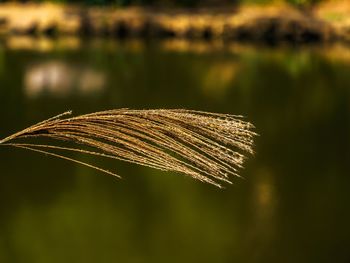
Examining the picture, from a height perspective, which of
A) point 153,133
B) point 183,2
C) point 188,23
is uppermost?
point 183,2

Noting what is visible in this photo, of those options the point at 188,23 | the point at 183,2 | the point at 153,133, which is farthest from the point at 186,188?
the point at 183,2

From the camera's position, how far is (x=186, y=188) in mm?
8094

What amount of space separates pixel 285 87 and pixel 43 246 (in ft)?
33.1

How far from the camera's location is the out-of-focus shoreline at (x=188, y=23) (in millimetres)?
23500

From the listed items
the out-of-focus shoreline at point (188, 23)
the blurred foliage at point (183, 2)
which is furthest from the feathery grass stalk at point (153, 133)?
the blurred foliage at point (183, 2)

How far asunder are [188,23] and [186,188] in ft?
55.3

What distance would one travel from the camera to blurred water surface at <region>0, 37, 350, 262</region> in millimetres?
6191

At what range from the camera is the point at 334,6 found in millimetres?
24016

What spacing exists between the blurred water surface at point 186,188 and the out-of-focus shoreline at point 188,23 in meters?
7.25

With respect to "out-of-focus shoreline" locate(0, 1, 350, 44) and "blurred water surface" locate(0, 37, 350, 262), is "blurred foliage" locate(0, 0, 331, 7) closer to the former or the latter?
"out-of-focus shoreline" locate(0, 1, 350, 44)

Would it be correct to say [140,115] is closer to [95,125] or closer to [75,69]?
[95,125]

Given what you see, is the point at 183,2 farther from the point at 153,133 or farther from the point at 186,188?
the point at 153,133

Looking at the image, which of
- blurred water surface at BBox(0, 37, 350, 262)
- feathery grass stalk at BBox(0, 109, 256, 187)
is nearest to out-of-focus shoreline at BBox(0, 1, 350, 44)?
blurred water surface at BBox(0, 37, 350, 262)

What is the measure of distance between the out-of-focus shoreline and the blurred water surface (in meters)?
7.25
